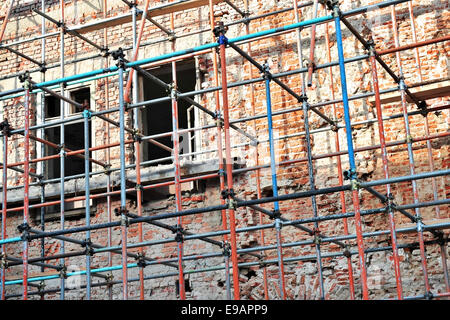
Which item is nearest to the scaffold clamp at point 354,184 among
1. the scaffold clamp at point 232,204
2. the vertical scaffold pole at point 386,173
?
the vertical scaffold pole at point 386,173

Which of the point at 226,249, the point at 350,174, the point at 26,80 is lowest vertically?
the point at 226,249

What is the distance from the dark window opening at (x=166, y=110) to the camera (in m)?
12.3

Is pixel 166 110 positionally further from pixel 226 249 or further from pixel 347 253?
pixel 347 253

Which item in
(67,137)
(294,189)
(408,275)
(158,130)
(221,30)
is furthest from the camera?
(158,130)

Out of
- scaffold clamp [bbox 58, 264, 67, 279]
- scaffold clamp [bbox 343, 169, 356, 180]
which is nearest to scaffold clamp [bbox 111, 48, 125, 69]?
scaffold clamp [bbox 343, 169, 356, 180]

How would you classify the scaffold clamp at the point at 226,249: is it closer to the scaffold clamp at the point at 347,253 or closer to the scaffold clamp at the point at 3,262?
the scaffold clamp at the point at 347,253

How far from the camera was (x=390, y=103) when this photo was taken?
1049cm

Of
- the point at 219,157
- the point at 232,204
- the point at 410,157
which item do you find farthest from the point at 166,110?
the point at 232,204

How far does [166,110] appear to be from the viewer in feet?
50.3

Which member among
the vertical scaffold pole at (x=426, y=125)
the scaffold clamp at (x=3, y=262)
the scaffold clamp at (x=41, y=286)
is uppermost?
the vertical scaffold pole at (x=426, y=125)
